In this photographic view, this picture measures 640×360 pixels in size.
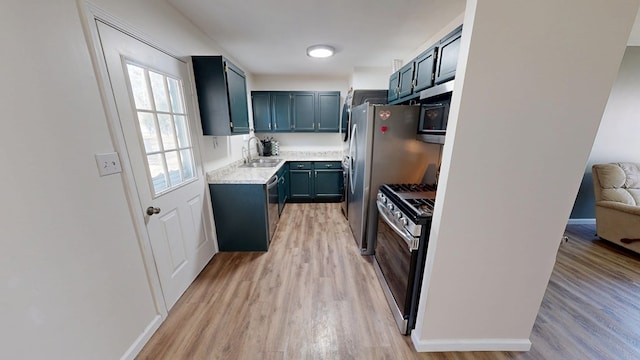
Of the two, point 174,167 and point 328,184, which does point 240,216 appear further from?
point 328,184

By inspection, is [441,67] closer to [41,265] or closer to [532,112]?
[532,112]

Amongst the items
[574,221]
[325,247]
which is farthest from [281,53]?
[574,221]

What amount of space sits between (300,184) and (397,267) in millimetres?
2667

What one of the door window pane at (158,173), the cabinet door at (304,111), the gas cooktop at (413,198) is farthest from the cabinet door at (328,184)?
the door window pane at (158,173)

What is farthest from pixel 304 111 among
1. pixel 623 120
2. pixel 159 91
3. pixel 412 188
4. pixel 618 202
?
Answer: pixel 623 120

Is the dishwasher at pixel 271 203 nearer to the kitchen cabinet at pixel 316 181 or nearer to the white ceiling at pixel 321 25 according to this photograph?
the kitchen cabinet at pixel 316 181

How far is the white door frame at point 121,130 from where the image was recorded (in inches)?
43.2

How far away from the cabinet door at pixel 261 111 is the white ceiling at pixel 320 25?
851 millimetres

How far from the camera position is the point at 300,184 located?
13.1 ft

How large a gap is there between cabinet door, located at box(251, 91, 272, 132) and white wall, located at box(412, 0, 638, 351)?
3515 mm

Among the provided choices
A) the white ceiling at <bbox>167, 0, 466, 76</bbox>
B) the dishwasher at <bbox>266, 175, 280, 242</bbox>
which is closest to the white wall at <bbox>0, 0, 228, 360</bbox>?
the white ceiling at <bbox>167, 0, 466, 76</bbox>

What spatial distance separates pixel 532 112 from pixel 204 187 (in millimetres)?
2573

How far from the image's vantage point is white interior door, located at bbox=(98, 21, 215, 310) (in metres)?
1.30

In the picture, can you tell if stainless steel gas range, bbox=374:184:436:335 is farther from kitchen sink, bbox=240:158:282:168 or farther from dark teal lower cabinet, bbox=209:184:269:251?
kitchen sink, bbox=240:158:282:168
